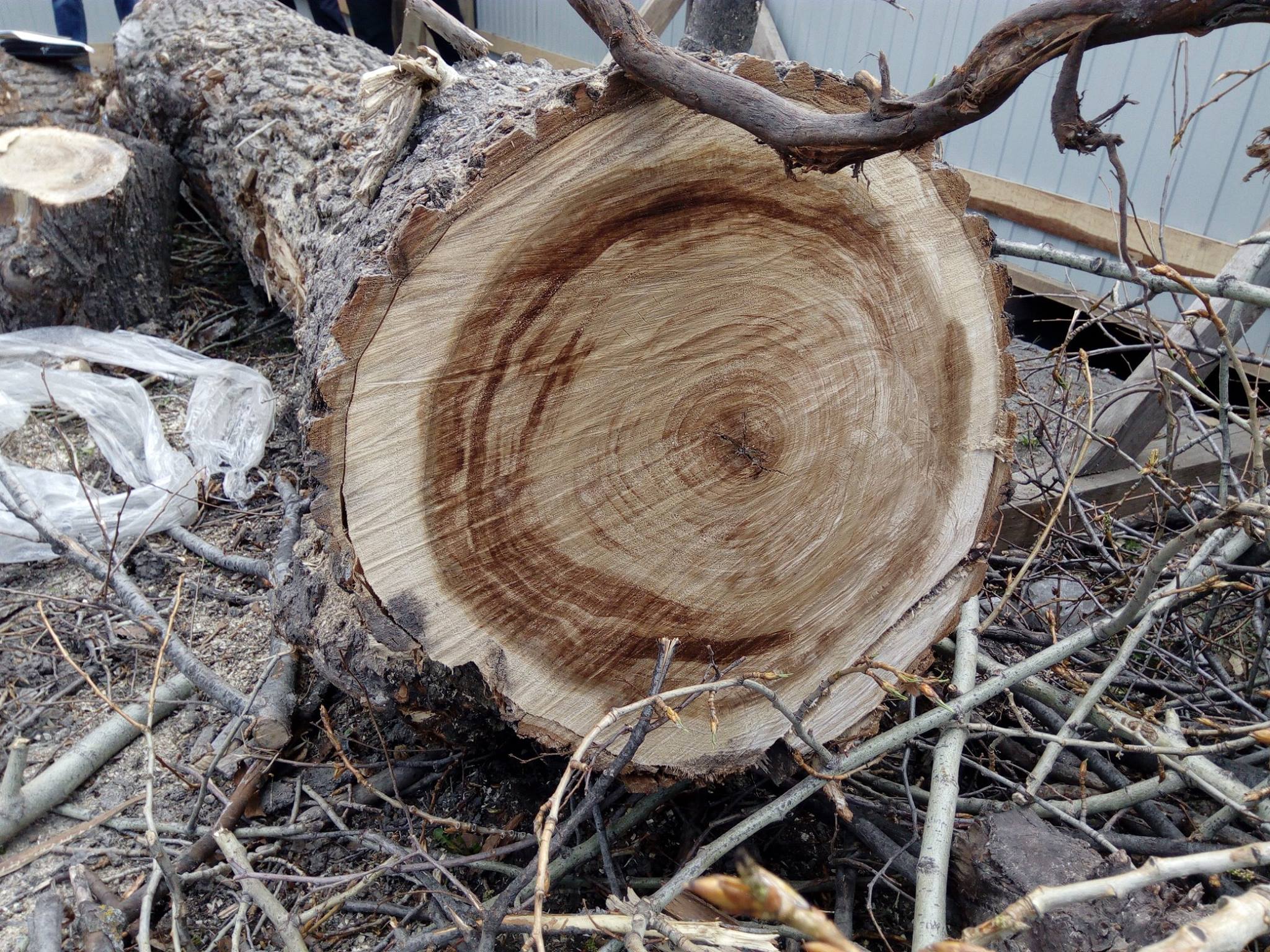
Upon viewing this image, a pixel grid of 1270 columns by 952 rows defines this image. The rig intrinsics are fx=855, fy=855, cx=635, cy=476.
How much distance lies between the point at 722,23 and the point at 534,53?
3679mm

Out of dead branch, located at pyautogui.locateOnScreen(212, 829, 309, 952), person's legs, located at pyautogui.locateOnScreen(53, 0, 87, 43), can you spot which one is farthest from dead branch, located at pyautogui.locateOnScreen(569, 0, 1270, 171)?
person's legs, located at pyautogui.locateOnScreen(53, 0, 87, 43)

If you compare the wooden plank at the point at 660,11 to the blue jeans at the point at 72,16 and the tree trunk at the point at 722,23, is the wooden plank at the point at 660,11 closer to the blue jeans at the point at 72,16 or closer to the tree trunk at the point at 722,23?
the tree trunk at the point at 722,23

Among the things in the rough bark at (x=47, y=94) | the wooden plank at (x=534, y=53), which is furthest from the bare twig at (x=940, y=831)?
the wooden plank at (x=534, y=53)

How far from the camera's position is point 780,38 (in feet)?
14.1

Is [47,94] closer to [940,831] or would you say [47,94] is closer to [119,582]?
[119,582]

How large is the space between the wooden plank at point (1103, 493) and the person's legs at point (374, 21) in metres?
5.00

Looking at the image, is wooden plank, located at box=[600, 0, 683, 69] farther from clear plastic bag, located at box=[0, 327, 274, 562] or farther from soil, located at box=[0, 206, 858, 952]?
soil, located at box=[0, 206, 858, 952]

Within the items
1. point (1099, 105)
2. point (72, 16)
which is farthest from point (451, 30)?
point (72, 16)

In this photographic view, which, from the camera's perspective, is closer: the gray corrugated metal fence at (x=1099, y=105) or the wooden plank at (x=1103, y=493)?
the wooden plank at (x=1103, y=493)

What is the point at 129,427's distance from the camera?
2.72 meters

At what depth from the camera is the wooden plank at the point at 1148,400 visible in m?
2.25

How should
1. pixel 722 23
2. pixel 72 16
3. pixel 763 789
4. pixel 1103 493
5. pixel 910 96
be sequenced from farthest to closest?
pixel 72 16, pixel 722 23, pixel 1103 493, pixel 763 789, pixel 910 96

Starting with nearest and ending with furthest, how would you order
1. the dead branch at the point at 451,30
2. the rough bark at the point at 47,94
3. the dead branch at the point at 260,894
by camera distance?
the dead branch at the point at 260,894, the dead branch at the point at 451,30, the rough bark at the point at 47,94

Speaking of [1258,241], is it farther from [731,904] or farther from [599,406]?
[731,904]
